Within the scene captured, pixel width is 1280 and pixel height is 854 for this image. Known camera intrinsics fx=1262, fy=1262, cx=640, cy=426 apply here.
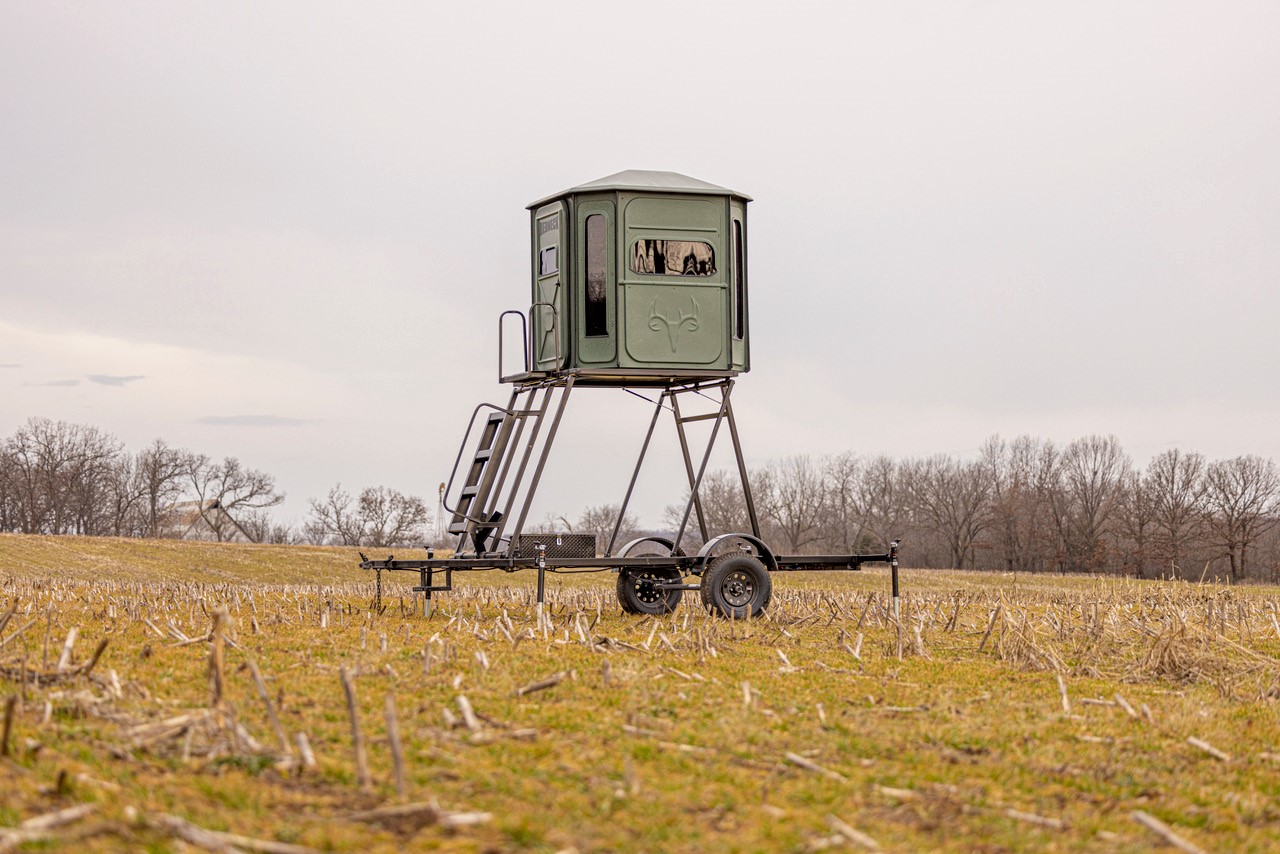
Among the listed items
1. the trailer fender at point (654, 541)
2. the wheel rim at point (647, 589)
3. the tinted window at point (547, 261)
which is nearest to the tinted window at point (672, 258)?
the tinted window at point (547, 261)

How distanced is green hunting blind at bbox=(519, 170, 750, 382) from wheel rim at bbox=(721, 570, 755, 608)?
2.78 metres

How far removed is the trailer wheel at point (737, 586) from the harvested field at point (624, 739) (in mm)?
1352

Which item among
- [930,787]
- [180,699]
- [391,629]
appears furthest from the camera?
[391,629]

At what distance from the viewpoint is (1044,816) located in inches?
251

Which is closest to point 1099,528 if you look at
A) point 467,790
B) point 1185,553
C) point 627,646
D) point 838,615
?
point 1185,553

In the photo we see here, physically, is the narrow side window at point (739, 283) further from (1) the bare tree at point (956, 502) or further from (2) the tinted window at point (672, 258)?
(1) the bare tree at point (956, 502)

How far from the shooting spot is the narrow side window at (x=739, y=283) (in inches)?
687

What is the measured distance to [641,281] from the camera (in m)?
16.7

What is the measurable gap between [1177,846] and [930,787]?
1338mm

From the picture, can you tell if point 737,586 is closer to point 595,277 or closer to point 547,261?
point 595,277

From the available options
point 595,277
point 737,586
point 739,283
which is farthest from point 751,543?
point 595,277

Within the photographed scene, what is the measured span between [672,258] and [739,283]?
44.6 inches

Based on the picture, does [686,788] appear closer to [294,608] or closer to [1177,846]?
[1177,846]

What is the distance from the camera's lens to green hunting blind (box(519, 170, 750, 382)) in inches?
656
